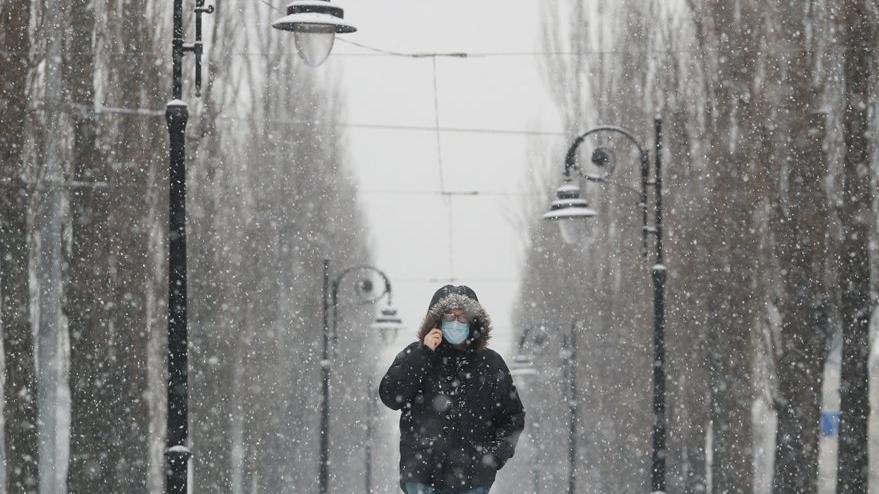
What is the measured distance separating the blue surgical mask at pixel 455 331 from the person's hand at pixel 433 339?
56 mm

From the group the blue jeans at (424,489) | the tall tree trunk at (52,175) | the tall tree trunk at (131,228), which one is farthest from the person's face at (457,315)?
the tall tree trunk at (131,228)

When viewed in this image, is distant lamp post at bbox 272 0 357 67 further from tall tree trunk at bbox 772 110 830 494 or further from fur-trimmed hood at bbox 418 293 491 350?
tall tree trunk at bbox 772 110 830 494

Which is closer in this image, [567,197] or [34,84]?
[567,197]

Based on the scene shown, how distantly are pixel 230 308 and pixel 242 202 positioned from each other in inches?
101

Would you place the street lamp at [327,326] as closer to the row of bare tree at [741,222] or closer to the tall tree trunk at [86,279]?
the row of bare tree at [741,222]

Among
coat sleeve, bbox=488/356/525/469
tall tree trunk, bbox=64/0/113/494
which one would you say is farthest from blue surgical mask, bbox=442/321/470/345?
tall tree trunk, bbox=64/0/113/494

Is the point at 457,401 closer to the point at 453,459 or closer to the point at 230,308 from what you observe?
the point at 453,459

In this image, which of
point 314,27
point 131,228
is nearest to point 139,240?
point 131,228

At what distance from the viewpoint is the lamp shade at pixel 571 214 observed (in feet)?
51.6

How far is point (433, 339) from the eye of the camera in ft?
21.9

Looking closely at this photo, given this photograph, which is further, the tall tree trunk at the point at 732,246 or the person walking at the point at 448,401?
the tall tree trunk at the point at 732,246

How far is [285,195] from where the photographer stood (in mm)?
34531

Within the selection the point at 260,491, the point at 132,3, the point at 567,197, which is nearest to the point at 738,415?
the point at 567,197

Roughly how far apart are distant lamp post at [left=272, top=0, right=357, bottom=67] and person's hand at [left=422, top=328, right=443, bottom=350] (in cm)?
483
